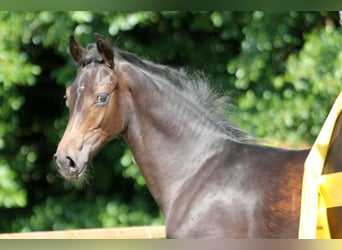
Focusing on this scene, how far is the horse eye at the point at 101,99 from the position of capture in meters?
2.40

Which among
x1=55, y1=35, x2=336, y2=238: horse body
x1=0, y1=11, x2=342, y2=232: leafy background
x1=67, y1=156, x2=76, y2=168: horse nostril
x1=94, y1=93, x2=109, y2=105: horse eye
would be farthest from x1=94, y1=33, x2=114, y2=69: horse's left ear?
x1=0, y1=11, x2=342, y2=232: leafy background

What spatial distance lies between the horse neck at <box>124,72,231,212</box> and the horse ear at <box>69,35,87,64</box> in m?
0.30

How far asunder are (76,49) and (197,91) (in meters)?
0.53

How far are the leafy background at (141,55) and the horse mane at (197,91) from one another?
1.41m

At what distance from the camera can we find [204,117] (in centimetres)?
248

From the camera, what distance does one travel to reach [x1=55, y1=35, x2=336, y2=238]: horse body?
2176 mm

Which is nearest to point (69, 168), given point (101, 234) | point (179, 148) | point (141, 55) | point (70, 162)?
point (70, 162)

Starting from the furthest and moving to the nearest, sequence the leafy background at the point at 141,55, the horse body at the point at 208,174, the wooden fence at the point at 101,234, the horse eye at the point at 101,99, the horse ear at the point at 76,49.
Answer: the leafy background at the point at 141,55 → the wooden fence at the point at 101,234 → the horse ear at the point at 76,49 → the horse eye at the point at 101,99 → the horse body at the point at 208,174

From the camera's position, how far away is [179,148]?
2.46 metres

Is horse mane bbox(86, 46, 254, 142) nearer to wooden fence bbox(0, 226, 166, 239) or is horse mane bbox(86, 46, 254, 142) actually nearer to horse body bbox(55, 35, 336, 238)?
horse body bbox(55, 35, 336, 238)

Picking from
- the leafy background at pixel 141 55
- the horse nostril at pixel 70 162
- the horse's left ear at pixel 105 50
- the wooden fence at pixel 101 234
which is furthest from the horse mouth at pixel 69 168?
the leafy background at pixel 141 55

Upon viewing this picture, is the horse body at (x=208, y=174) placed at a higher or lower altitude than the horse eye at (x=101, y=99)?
lower

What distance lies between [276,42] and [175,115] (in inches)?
80.1

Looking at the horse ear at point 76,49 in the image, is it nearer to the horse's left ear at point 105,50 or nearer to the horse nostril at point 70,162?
the horse's left ear at point 105,50
